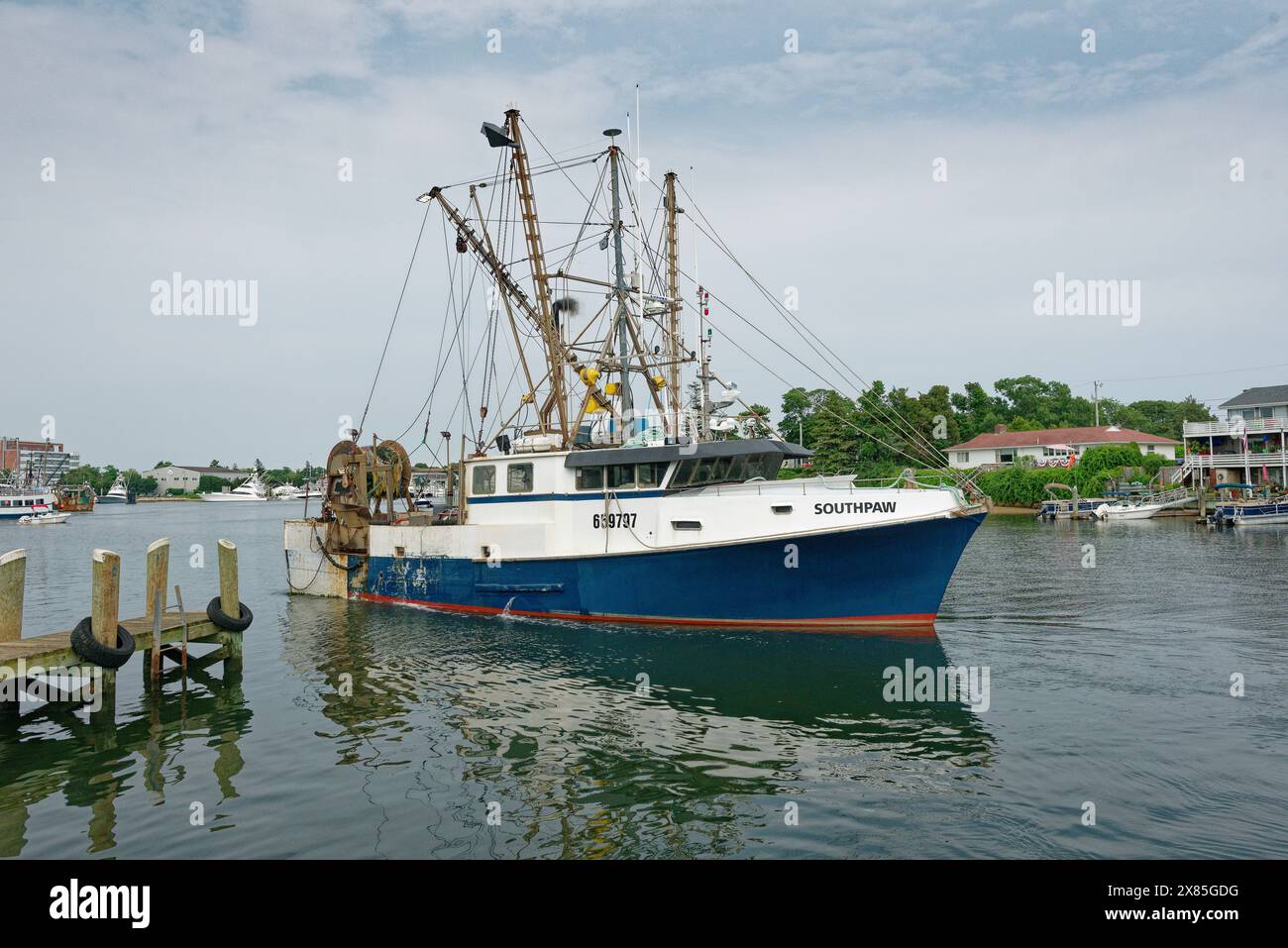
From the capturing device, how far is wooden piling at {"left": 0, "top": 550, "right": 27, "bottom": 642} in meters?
12.7

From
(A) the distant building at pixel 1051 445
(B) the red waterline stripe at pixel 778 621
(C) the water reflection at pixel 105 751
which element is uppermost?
(A) the distant building at pixel 1051 445

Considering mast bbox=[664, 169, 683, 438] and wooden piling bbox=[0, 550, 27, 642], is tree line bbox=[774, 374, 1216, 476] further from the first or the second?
wooden piling bbox=[0, 550, 27, 642]

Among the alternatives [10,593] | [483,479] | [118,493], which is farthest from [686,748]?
[118,493]

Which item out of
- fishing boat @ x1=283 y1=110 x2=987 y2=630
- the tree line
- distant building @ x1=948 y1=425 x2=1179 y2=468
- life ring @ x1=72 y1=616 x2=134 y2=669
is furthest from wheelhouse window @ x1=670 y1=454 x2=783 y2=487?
distant building @ x1=948 y1=425 x2=1179 y2=468

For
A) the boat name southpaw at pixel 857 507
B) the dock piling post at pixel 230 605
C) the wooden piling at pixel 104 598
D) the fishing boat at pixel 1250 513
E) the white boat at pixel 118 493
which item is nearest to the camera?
the wooden piling at pixel 104 598

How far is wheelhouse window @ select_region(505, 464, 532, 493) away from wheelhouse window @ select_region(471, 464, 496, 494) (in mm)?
565

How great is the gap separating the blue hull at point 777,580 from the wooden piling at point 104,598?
31.6ft

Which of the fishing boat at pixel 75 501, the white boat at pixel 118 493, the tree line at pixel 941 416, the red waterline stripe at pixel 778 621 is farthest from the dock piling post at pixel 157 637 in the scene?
the white boat at pixel 118 493

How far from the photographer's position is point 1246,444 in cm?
5997

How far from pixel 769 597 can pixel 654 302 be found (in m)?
10.3

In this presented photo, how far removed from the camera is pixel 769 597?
18.4 meters

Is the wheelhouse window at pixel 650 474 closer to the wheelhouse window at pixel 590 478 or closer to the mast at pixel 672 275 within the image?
the wheelhouse window at pixel 590 478

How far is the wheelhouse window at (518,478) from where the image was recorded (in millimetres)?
20922

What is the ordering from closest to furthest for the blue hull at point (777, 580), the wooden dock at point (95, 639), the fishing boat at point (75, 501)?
the wooden dock at point (95, 639) < the blue hull at point (777, 580) < the fishing boat at point (75, 501)
